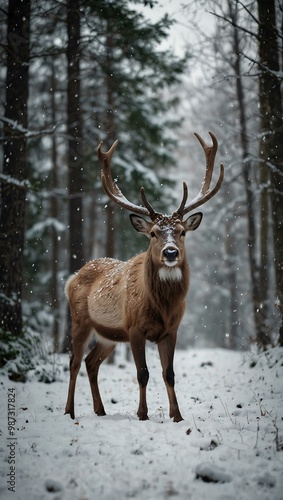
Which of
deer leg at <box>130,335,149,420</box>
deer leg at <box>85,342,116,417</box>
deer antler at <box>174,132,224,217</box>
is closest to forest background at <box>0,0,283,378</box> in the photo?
deer antler at <box>174,132,224,217</box>

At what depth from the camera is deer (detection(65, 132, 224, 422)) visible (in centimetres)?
568

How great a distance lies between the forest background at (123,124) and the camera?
330 inches

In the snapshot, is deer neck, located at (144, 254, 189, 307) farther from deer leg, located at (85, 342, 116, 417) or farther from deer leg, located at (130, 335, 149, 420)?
deer leg, located at (85, 342, 116, 417)

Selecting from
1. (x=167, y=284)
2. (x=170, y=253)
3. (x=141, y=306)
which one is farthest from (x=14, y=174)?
(x=170, y=253)

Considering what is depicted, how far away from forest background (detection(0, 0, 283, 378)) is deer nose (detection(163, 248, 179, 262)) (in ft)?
10.2

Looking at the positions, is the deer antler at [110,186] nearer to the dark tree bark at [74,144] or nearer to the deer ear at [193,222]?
the deer ear at [193,222]

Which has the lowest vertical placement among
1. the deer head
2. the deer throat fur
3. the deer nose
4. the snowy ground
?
the snowy ground

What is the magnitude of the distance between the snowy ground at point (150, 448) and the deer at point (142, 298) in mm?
542

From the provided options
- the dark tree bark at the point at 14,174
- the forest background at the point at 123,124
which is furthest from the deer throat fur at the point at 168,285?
the dark tree bark at the point at 14,174

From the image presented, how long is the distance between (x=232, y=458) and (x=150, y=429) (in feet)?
3.95

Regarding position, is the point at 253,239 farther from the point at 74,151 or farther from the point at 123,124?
the point at 74,151

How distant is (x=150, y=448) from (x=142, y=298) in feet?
6.31

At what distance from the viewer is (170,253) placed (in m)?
5.32

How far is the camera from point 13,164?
8.67m
